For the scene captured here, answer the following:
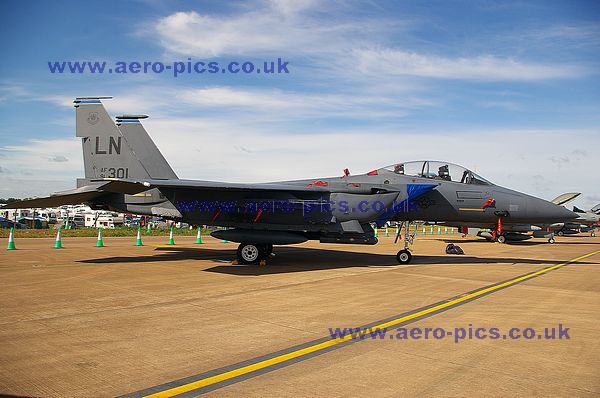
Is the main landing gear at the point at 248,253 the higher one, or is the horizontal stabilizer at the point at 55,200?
the horizontal stabilizer at the point at 55,200

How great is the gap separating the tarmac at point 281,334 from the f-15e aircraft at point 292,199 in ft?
5.87

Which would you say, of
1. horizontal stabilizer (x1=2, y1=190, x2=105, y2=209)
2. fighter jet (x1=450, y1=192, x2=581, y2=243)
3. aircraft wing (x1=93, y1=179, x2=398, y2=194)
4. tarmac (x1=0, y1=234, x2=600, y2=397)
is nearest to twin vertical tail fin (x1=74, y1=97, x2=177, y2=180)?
horizontal stabilizer (x1=2, y1=190, x2=105, y2=209)

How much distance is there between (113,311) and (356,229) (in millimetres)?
7030

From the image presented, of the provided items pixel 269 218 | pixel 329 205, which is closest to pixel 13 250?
pixel 269 218

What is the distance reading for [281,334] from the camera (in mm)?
5297

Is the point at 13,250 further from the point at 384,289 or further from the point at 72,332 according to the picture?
the point at 384,289

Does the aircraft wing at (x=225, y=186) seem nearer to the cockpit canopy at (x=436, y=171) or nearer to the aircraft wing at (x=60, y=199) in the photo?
the cockpit canopy at (x=436, y=171)

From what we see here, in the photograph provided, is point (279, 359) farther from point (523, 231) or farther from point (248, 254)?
point (523, 231)

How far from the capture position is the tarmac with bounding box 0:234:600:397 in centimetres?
376

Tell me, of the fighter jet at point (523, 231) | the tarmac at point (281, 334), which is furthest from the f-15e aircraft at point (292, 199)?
the fighter jet at point (523, 231)

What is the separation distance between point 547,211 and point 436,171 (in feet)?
11.2

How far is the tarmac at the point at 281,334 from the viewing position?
12.3ft

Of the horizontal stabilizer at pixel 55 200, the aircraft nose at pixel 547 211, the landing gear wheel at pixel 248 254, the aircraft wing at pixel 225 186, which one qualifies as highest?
the aircraft wing at pixel 225 186

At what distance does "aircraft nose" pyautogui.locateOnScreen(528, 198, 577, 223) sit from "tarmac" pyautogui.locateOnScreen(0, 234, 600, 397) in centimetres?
254
